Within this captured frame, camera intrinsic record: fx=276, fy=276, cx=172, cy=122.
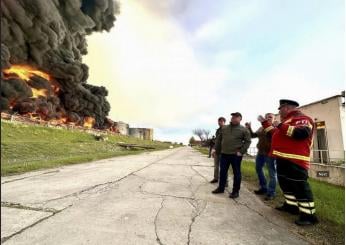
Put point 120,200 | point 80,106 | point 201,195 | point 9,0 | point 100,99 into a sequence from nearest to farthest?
point 120,200 → point 201,195 → point 9,0 → point 80,106 → point 100,99

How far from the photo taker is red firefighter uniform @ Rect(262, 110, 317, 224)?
4.18 metres

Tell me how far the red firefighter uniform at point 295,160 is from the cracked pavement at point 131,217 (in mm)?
384

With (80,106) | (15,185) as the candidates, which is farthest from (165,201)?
(80,106)

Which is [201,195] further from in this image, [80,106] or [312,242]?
[80,106]

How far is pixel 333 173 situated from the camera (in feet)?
33.5

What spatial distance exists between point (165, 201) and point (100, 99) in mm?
74348

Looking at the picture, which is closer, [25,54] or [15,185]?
[15,185]

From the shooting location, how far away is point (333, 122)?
44.8ft

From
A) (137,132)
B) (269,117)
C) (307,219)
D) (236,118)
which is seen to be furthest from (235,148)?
(137,132)

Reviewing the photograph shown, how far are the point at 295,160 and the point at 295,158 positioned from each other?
0.03 meters

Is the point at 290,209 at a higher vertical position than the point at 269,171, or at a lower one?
lower

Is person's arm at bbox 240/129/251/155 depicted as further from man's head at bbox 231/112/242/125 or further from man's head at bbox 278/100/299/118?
man's head at bbox 278/100/299/118

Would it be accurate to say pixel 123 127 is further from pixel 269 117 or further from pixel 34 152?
pixel 269 117

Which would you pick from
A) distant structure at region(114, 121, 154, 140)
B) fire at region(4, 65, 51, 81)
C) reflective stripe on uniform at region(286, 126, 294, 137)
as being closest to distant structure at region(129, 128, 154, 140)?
distant structure at region(114, 121, 154, 140)
